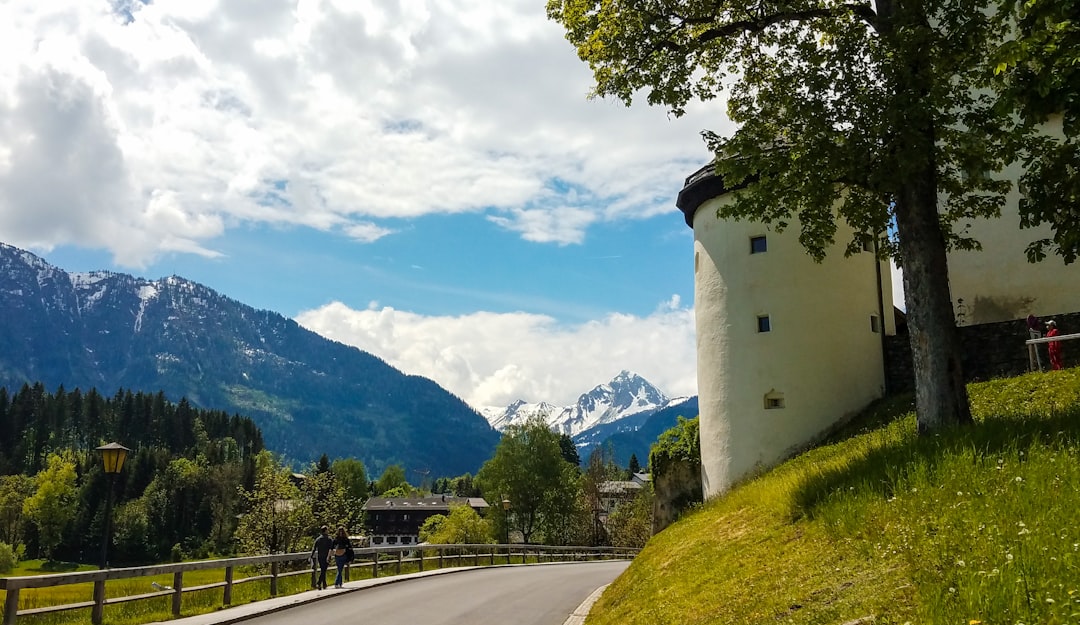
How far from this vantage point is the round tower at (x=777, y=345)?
2353 centimetres

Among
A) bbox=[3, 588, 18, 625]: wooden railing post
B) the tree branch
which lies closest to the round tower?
the tree branch

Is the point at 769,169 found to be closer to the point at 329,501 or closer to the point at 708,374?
the point at 708,374

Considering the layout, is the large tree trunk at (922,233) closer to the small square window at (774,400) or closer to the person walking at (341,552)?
the small square window at (774,400)

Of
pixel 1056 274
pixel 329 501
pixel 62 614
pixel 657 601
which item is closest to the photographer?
pixel 657 601

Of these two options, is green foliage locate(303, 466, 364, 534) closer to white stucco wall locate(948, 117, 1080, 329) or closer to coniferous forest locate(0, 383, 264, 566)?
coniferous forest locate(0, 383, 264, 566)

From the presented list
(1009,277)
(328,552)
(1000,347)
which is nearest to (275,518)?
(328,552)

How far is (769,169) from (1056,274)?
15.3 m

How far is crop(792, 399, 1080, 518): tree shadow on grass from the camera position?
29.3 ft

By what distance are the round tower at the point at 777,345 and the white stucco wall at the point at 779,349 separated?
3cm

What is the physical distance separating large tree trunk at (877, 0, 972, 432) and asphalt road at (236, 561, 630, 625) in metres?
7.74

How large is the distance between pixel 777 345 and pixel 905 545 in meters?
17.2

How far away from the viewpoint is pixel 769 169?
13.0 meters

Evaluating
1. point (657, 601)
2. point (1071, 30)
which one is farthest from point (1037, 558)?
point (1071, 30)

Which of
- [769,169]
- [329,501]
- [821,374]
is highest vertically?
[769,169]
